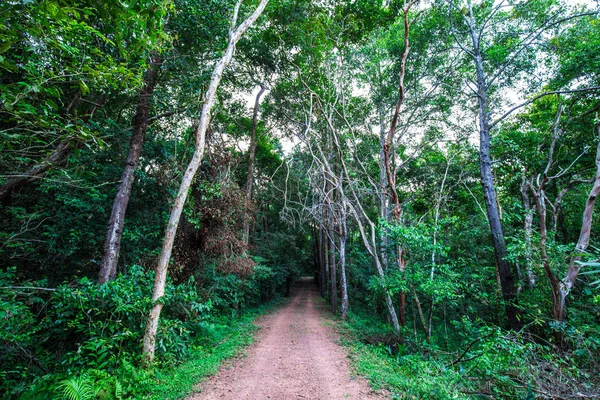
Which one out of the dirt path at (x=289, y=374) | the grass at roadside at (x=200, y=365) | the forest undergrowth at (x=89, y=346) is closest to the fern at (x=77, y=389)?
the forest undergrowth at (x=89, y=346)

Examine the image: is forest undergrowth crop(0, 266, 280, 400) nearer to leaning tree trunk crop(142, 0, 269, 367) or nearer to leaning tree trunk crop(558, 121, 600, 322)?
leaning tree trunk crop(142, 0, 269, 367)

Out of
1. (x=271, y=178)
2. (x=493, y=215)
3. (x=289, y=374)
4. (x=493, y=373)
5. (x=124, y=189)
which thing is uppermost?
(x=271, y=178)

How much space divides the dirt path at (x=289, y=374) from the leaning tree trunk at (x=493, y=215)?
15.0 ft

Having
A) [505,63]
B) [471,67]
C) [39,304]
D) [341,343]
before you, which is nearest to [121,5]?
[39,304]

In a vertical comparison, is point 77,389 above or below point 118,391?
above

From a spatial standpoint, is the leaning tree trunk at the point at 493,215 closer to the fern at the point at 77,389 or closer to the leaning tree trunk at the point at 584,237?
the leaning tree trunk at the point at 584,237

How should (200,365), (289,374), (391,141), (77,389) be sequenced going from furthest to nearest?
1. (391,141)
2. (200,365)
3. (289,374)
4. (77,389)

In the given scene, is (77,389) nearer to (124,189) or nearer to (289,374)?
(289,374)

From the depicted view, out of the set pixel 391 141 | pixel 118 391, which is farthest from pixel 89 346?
pixel 391 141

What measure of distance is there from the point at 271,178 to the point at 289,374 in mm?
5849

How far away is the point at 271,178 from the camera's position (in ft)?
27.9

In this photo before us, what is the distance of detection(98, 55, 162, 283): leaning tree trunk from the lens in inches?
229

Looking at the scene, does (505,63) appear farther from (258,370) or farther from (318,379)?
(258,370)

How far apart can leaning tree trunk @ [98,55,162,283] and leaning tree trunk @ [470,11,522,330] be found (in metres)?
9.59
